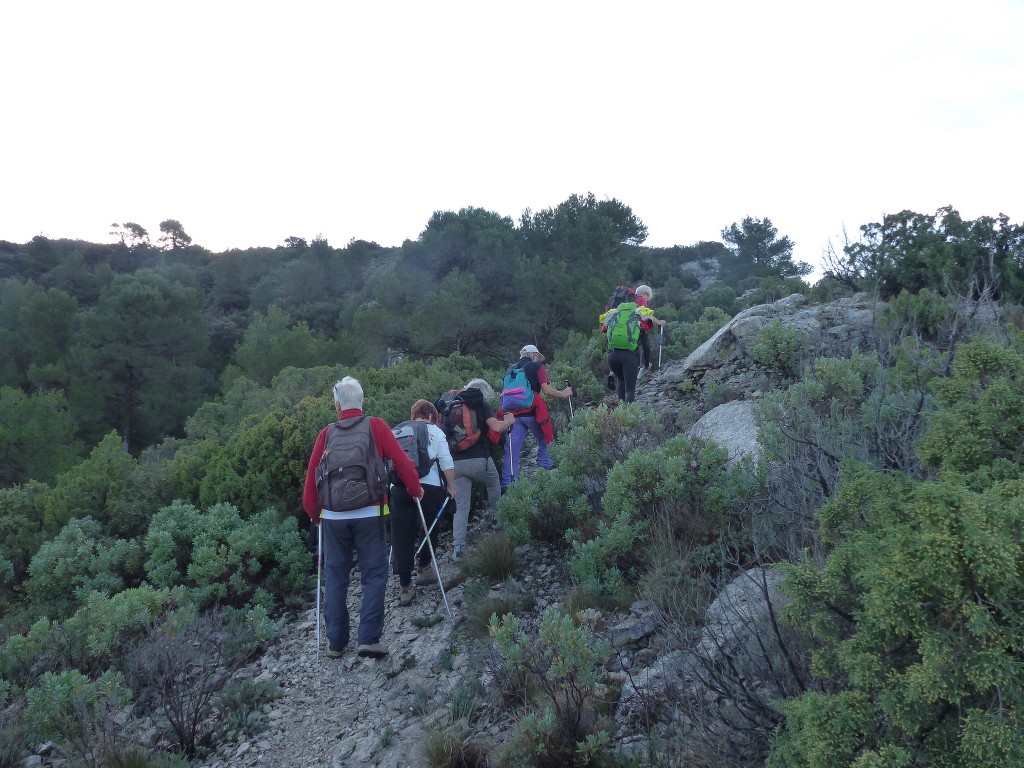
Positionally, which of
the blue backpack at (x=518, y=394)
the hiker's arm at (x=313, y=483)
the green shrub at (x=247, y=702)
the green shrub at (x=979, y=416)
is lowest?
the green shrub at (x=247, y=702)

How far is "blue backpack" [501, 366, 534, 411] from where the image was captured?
7.22 meters

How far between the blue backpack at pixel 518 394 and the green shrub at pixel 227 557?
99.5 inches

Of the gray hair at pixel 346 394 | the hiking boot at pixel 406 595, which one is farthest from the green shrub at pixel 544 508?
the gray hair at pixel 346 394

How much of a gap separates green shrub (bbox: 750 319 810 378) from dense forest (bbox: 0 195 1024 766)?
1.09m

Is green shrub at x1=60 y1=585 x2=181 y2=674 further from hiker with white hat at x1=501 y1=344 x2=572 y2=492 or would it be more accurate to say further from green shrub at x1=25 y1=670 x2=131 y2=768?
hiker with white hat at x1=501 y1=344 x2=572 y2=492

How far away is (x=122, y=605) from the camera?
4855mm

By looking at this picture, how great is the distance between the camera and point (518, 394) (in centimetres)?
723

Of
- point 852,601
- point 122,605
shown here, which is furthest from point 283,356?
point 852,601

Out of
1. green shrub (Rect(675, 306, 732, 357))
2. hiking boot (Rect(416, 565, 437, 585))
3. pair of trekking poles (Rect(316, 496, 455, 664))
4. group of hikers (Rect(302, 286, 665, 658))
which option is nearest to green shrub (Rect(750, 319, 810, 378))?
group of hikers (Rect(302, 286, 665, 658))

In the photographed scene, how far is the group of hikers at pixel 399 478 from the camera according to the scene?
15.4 ft

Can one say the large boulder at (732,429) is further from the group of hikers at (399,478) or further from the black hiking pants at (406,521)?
the black hiking pants at (406,521)

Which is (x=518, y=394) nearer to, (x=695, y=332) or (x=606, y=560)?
(x=606, y=560)

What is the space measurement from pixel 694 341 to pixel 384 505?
8.94 meters

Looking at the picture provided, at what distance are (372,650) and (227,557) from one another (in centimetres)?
199
